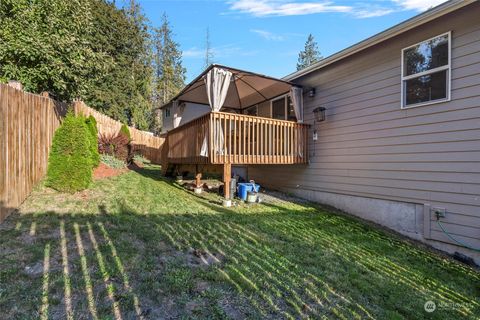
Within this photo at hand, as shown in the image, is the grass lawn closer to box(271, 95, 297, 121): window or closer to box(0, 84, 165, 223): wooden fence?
box(0, 84, 165, 223): wooden fence

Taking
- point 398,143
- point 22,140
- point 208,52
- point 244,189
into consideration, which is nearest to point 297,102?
point 244,189

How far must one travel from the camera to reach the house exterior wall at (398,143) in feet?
14.4

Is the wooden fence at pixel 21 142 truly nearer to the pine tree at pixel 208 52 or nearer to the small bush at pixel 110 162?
the small bush at pixel 110 162

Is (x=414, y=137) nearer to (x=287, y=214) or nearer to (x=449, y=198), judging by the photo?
(x=449, y=198)

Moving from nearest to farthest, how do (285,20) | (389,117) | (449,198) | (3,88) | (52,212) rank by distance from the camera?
(3,88)
(52,212)
(449,198)
(389,117)
(285,20)

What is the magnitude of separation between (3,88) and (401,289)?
5.99 metres

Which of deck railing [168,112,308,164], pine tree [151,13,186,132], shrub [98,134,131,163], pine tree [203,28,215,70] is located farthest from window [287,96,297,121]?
pine tree [203,28,215,70]

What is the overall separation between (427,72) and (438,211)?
2520 mm

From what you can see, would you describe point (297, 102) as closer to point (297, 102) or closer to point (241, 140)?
point (297, 102)

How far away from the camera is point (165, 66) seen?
31.4m

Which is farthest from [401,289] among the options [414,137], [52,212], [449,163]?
[52,212]

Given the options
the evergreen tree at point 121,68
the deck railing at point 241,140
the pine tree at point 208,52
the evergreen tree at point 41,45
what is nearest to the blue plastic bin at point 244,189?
the deck railing at point 241,140

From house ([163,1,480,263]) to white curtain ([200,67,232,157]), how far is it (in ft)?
0.15

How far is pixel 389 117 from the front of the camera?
5.61 m
